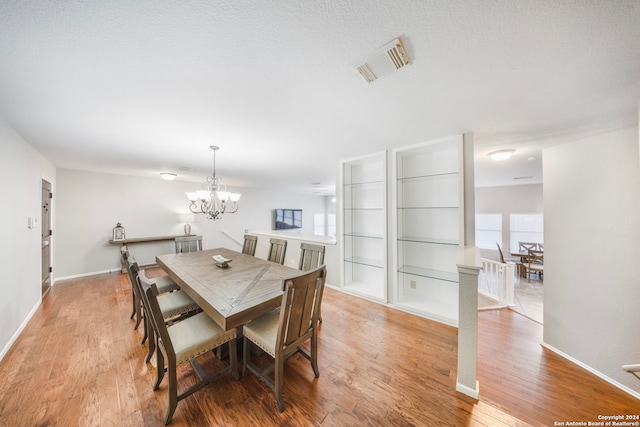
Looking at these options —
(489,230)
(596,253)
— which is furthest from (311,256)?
(489,230)

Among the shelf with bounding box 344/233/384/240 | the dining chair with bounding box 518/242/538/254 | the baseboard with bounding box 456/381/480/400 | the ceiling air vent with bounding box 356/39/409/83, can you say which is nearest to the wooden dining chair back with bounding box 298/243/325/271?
the shelf with bounding box 344/233/384/240

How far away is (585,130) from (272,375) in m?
4.21

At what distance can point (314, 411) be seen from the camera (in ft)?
4.91

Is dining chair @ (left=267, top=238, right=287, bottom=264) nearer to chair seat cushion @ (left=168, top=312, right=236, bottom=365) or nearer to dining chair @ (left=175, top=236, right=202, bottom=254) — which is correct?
chair seat cushion @ (left=168, top=312, right=236, bottom=365)

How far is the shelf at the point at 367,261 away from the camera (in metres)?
3.44

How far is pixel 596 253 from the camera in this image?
221 centimetres

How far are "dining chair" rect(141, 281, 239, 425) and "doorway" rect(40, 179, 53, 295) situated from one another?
390 cm

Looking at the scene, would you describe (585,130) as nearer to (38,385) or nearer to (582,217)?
(582,217)

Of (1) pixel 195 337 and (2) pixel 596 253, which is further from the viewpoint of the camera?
(2) pixel 596 253

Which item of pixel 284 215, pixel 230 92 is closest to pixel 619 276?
pixel 230 92

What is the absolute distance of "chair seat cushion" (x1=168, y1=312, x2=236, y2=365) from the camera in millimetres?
1503

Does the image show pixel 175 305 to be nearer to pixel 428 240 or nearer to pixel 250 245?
pixel 250 245

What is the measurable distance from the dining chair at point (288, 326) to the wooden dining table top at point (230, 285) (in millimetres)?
213

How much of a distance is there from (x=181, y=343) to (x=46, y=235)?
438 cm
